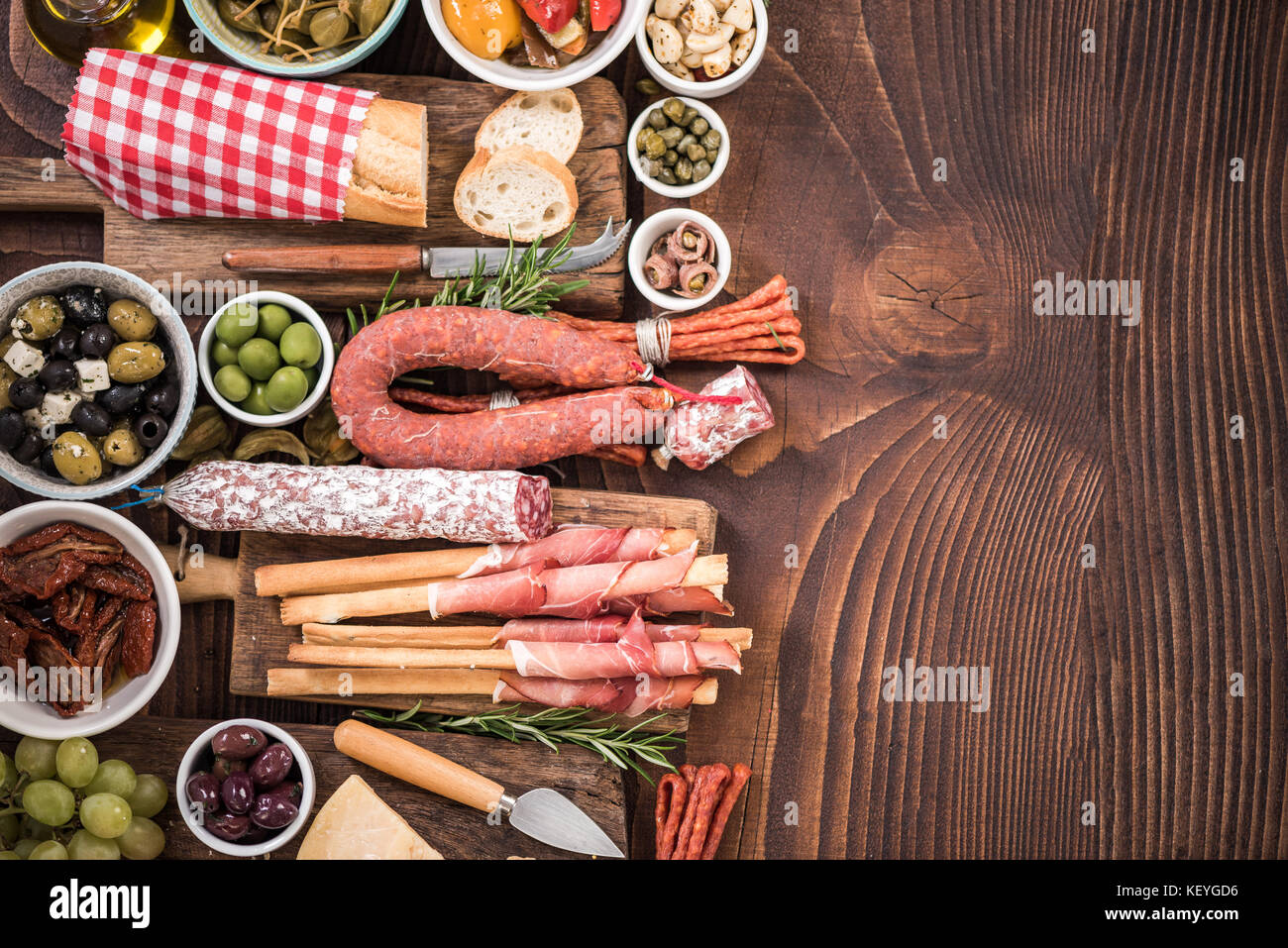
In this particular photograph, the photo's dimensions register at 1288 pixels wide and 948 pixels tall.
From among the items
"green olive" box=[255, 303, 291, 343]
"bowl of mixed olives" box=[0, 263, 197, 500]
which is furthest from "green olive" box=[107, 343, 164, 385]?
"green olive" box=[255, 303, 291, 343]

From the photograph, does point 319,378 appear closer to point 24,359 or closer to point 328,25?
point 24,359

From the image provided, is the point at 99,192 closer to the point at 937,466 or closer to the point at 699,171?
the point at 699,171

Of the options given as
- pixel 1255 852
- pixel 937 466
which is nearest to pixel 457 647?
pixel 937 466

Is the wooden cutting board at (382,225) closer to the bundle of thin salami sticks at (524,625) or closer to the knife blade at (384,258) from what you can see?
the knife blade at (384,258)

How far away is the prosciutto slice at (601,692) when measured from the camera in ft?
7.00

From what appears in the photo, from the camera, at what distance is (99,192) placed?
2.16 metres

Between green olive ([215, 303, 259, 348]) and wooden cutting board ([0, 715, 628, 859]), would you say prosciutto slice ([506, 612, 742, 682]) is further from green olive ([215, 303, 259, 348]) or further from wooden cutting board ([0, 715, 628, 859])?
green olive ([215, 303, 259, 348])

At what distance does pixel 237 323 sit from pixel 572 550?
0.82m

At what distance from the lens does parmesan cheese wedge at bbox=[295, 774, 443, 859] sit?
80.4 inches

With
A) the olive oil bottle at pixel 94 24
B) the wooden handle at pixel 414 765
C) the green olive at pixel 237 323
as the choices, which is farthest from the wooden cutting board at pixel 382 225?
the wooden handle at pixel 414 765

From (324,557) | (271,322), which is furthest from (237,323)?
(324,557)

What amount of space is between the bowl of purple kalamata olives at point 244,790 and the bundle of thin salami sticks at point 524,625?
145 mm

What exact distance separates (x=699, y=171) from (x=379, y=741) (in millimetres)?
1392

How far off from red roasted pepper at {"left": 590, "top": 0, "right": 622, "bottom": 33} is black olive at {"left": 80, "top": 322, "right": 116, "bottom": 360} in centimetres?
113
